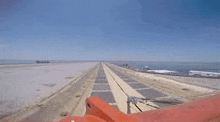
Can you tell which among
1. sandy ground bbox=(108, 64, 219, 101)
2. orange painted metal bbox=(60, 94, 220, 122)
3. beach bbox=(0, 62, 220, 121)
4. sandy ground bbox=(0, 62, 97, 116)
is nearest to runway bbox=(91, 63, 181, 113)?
beach bbox=(0, 62, 220, 121)

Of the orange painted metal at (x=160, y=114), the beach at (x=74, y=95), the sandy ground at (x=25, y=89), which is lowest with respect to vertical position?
the sandy ground at (x=25, y=89)

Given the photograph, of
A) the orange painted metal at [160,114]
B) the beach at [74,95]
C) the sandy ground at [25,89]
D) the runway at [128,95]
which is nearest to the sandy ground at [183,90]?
the beach at [74,95]

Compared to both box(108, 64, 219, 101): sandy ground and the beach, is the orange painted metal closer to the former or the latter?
the beach

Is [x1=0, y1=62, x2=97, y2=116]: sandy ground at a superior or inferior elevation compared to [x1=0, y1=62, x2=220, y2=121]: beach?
inferior

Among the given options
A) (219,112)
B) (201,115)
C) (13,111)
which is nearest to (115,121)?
(201,115)

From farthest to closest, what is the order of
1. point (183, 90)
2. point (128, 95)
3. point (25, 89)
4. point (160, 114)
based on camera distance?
point (25, 89), point (183, 90), point (128, 95), point (160, 114)

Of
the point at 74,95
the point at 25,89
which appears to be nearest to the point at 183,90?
the point at 74,95

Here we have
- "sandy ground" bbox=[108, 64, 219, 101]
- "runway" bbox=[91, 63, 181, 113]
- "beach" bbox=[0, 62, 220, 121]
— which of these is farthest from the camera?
"sandy ground" bbox=[108, 64, 219, 101]

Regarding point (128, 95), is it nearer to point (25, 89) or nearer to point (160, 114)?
point (160, 114)

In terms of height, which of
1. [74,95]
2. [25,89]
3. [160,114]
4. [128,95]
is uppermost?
[160,114]

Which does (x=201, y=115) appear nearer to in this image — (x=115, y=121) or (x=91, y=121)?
(x=115, y=121)

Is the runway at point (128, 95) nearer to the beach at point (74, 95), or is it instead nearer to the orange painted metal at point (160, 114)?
the beach at point (74, 95)

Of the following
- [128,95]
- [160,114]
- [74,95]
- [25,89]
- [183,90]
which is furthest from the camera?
[25,89]

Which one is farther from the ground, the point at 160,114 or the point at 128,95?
the point at 160,114
